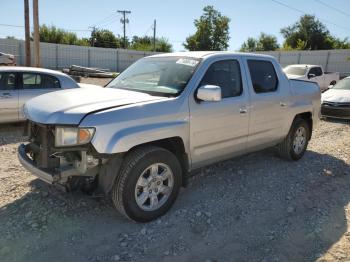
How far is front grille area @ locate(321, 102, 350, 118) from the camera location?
10844mm

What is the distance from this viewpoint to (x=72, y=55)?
35750 mm

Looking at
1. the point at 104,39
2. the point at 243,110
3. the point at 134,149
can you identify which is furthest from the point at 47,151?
the point at 104,39

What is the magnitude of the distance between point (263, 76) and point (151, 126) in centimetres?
242

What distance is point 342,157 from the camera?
704cm

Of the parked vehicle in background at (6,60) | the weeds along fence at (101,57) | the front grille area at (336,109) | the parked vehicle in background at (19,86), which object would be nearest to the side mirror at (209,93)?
the parked vehicle in background at (19,86)

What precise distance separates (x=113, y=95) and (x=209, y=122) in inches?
47.0

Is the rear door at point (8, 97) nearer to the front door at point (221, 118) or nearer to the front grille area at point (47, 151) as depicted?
the front grille area at point (47, 151)

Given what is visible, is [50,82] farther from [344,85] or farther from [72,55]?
[72,55]

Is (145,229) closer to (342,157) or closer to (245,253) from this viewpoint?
(245,253)

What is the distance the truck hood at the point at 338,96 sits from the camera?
11.1m

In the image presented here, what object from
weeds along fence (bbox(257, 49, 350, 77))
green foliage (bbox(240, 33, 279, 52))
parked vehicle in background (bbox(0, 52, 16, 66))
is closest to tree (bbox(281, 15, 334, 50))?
green foliage (bbox(240, 33, 279, 52))

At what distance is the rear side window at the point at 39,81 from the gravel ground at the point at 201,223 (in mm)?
3069

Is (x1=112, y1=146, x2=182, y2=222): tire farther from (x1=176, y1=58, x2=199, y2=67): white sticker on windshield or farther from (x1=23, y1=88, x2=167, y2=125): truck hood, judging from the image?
(x1=176, y1=58, x2=199, y2=67): white sticker on windshield

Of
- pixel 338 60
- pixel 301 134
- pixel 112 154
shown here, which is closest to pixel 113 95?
pixel 112 154
